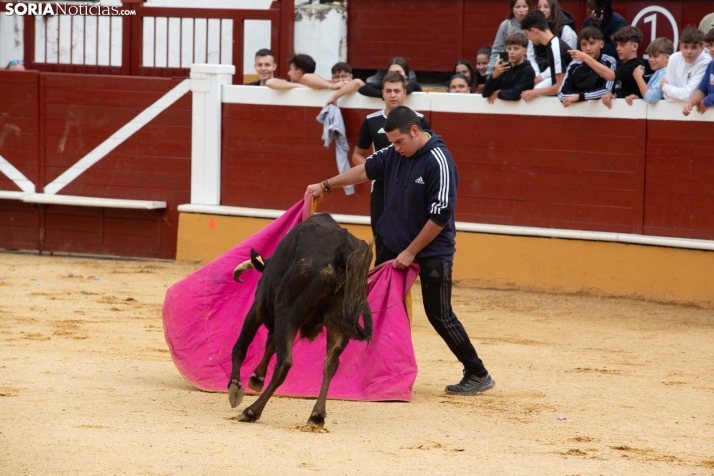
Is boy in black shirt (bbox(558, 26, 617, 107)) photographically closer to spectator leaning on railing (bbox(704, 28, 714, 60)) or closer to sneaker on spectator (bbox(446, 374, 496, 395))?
spectator leaning on railing (bbox(704, 28, 714, 60))

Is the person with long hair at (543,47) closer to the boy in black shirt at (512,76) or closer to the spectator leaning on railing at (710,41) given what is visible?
the boy in black shirt at (512,76)

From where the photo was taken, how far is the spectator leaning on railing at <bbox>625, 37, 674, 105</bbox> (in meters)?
7.49

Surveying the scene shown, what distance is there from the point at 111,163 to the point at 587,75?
4349 millimetres

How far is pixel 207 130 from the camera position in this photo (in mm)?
9109

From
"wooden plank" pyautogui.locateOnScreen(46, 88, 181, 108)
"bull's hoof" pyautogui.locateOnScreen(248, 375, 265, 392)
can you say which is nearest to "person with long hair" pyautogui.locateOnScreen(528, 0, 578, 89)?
"wooden plank" pyautogui.locateOnScreen(46, 88, 181, 108)

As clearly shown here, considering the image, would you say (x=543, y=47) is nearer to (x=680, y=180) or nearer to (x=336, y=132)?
(x=680, y=180)

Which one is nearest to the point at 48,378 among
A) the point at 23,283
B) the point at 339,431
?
the point at 339,431

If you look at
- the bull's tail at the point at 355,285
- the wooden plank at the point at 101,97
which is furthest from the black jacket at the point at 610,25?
the bull's tail at the point at 355,285

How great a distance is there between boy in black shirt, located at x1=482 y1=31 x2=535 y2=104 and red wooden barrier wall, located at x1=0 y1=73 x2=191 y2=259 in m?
2.76

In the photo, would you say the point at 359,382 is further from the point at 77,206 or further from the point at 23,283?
the point at 77,206

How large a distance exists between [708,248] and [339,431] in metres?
4.19

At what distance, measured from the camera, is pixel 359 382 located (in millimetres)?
4910

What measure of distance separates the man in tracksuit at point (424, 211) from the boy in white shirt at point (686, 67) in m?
3.03

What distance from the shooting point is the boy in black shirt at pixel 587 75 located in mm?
7414
